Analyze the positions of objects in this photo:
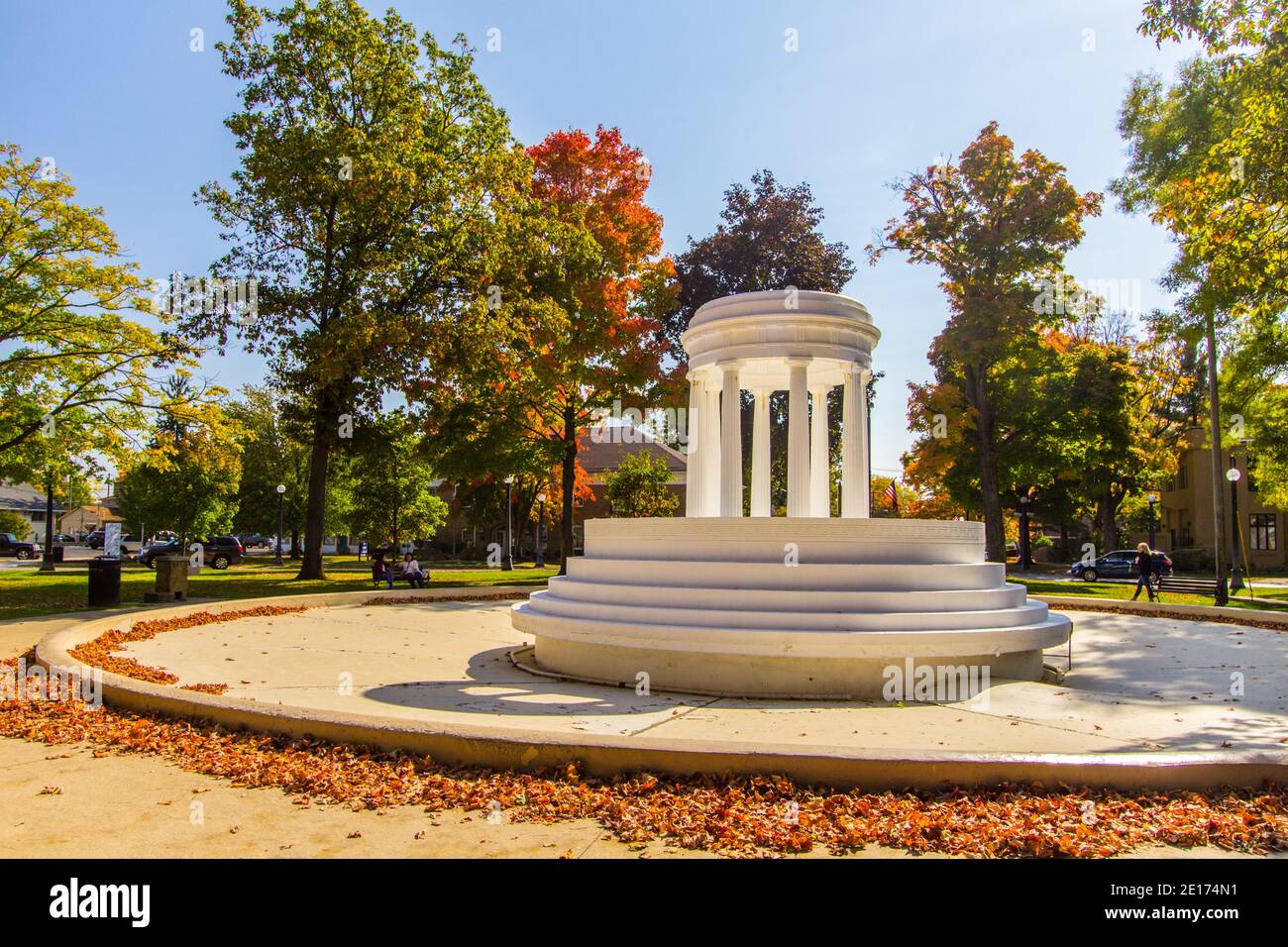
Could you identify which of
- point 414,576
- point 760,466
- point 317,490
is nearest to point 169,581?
point 414,576

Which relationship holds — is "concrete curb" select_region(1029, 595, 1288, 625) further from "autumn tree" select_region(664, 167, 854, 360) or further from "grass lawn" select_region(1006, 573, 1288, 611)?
"autumn tree" select_region(664, 167, 854, 360)

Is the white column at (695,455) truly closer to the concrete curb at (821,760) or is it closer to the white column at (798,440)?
the white column at (798,440)

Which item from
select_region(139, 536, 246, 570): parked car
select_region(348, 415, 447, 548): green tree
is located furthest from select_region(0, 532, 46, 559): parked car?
select_region(348, 415, 447, 548): green tree

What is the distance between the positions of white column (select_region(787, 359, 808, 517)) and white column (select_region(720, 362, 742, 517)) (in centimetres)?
110

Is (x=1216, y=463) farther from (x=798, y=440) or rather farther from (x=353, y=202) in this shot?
(x=353, y=202)

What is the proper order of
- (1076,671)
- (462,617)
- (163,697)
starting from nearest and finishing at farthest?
(163,697)
(1076,671)
(462,617)

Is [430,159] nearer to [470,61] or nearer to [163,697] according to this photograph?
[470,61]

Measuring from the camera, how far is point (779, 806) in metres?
5.71

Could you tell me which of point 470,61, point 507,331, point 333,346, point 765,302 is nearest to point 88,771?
point 765,302

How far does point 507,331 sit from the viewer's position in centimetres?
2828

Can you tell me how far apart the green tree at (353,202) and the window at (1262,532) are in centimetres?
5437

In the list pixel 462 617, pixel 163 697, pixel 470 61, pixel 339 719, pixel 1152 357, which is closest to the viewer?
pixel 339 719

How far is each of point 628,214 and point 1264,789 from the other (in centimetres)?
3081

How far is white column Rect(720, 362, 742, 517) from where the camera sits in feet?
59.1
